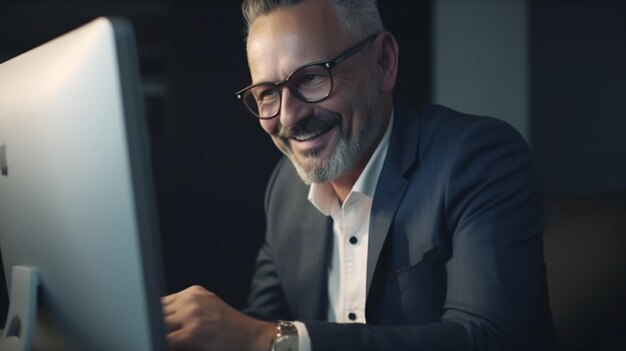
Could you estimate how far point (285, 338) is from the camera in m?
0.97

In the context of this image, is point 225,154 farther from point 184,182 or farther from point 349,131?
point 349,131

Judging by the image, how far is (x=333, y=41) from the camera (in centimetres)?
150

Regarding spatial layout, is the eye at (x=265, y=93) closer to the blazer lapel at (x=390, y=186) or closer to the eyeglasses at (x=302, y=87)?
the eyeglasses at (x=302, y=87)

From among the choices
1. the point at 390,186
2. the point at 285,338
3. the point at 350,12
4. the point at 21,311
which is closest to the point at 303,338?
the point at 285,338

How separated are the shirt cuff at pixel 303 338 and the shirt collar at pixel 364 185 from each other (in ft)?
1.91

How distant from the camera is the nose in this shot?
1449 mm

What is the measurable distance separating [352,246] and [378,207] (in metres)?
0.18

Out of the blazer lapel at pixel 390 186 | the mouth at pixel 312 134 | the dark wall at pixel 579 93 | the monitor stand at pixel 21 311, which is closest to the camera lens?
the monitor stand at pixel 21 311

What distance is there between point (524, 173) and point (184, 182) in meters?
1.19

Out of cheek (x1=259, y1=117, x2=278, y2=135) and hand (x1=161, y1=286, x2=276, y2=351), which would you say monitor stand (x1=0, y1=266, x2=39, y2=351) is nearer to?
hand (x1=161, y1=286, x2=276, y2=351)

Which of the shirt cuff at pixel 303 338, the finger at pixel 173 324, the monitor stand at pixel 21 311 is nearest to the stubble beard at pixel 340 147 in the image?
the shirt cuff at pixel 303 338

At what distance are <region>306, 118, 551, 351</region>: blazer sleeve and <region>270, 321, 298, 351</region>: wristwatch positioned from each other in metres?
0.04

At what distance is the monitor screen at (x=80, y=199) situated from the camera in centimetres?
57

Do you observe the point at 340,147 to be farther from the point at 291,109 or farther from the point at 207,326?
the point at 207,326
